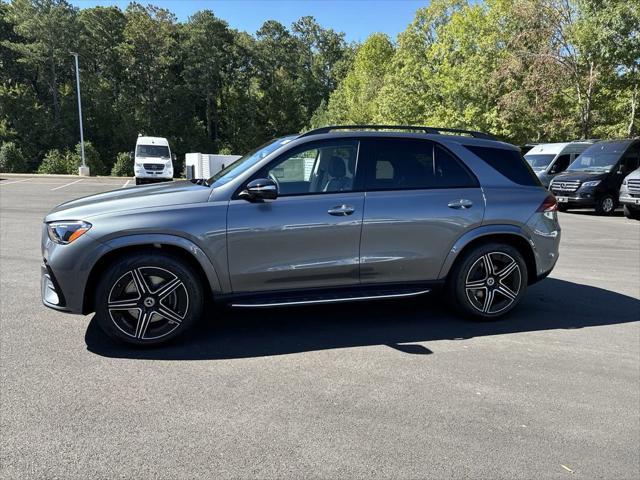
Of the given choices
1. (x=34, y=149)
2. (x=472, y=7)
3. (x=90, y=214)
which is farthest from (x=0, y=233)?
(x=34, y=149)

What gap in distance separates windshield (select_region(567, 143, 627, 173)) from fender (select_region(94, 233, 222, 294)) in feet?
48.5

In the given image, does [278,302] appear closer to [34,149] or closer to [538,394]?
[538,394]

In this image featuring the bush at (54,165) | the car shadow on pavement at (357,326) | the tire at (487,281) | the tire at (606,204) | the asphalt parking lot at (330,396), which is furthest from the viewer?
the bush at (54,165)

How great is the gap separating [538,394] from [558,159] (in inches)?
648

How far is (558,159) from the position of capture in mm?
18078

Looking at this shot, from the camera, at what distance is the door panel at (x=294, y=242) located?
4.21 meters

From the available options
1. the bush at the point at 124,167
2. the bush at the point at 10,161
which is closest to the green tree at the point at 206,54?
the bush at the point at 124,167

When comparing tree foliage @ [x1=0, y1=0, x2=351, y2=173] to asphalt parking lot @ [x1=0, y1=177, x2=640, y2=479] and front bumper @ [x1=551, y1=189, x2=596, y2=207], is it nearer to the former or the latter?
front bumper @ [x1=551, y1=189, x2=596, y2=207]

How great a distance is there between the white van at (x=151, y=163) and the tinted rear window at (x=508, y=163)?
23.4 meters

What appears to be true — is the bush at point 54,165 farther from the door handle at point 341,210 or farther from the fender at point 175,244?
the door handle at point 341,210

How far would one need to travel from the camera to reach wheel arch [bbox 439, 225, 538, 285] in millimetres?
4816

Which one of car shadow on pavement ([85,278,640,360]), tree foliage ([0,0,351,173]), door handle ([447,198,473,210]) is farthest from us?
tree foliage ([0,0,351,173])

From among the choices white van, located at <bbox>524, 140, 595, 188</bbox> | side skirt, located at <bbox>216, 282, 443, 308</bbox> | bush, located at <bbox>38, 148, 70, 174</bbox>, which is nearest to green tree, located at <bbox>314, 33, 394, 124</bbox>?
white van, located at <bbox>524, 140, 595, 188</bbox>

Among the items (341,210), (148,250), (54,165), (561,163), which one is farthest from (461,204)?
(54,165)
